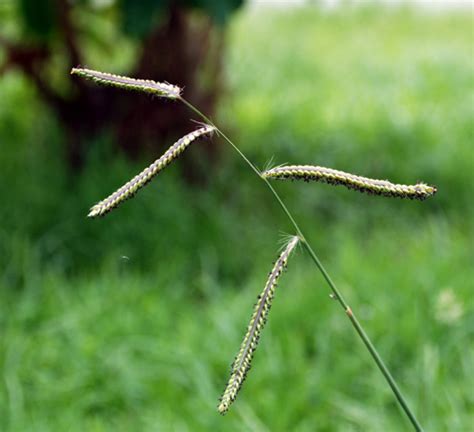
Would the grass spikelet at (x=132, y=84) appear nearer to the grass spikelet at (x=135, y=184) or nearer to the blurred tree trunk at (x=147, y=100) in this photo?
the grass spikelet at (x=135, y=184)

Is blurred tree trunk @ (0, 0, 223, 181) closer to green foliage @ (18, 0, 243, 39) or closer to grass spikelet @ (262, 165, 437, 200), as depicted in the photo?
green foliage @ (18, 0, 243, 39)

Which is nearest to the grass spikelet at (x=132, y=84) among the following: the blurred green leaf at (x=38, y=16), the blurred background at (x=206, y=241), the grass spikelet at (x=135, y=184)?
the grass spikelet at (x=135, y=184)

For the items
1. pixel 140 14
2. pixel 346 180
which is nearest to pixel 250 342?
pixel 346 180

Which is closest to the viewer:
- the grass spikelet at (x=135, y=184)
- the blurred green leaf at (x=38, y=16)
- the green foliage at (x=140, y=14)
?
the grass spikelet at (x=135, y=184)

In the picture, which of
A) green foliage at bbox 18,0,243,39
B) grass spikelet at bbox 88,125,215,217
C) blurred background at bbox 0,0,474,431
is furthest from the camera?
green foliage at bbox 18,0,243,39

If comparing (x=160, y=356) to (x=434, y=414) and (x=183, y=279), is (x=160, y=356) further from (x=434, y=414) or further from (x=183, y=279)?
(x=434, y=414)

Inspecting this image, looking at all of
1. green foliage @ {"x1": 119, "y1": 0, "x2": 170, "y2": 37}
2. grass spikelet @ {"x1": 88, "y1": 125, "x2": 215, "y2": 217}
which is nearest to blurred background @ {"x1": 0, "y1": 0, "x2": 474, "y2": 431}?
green foliage @ {"x1": 119, "y1": 0, "x2": 170, "y2": 37}

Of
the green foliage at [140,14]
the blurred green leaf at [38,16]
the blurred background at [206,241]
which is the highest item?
the green foliage at [140,14]

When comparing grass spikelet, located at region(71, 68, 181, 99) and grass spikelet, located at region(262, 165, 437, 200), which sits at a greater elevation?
grass spikelet, located at region(71, 68, 181, 99)

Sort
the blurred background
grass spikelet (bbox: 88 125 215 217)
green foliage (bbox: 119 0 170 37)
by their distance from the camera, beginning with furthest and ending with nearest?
green foliage (bbox: 119 0 170 37)
the blurred background
grass spikelet (bbox: 88 125 215 217)
